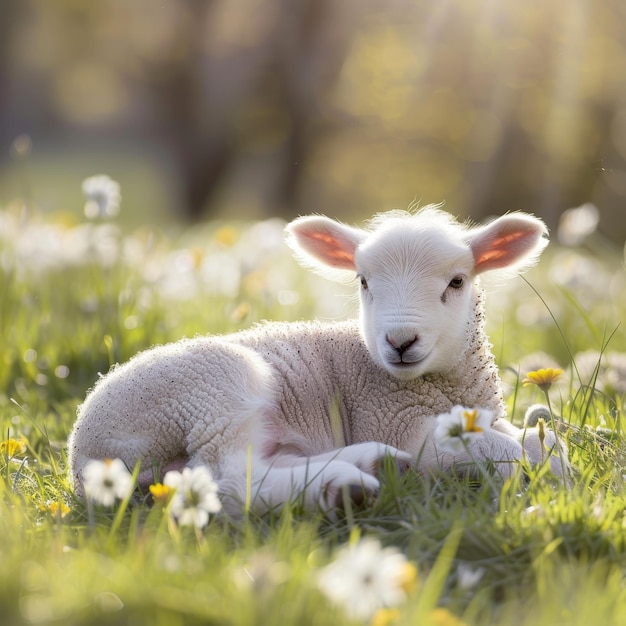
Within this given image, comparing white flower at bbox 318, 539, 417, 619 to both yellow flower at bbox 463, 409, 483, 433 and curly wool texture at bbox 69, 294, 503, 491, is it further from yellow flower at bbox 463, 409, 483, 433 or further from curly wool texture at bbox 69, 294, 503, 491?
curly wool texture at bbox 69, 294, 503, 491

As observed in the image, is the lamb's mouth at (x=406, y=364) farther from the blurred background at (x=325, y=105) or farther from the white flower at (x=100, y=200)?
the blurred background at (x=325, y=105)

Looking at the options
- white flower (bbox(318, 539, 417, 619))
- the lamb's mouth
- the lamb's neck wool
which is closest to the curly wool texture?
the lamb's neck wool

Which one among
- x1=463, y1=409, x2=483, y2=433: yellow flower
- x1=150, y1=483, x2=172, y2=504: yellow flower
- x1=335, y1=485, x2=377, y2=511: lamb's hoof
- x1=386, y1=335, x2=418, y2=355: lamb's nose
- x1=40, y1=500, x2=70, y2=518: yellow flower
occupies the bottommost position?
x1=40, y1=500, x2=70, y2=518: yellow flower

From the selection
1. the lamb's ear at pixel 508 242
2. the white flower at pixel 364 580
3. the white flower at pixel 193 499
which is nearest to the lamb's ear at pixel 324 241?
the lamb's ear at pixel 508 242

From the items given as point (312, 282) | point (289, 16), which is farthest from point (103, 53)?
point (312, 282)

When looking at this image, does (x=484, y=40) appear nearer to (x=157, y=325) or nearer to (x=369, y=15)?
(x=369, y=15)

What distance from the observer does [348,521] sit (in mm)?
3062

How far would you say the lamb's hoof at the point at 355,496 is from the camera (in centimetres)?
317

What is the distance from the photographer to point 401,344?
3.64 m

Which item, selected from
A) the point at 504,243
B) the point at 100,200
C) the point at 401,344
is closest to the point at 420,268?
the point at 401,344

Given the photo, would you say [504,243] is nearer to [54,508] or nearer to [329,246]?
[329,246]

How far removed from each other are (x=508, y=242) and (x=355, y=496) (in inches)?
58.0

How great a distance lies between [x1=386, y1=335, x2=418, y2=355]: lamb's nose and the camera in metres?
3.64

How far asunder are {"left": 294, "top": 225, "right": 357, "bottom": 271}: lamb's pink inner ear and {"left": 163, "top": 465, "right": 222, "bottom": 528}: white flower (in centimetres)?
174
